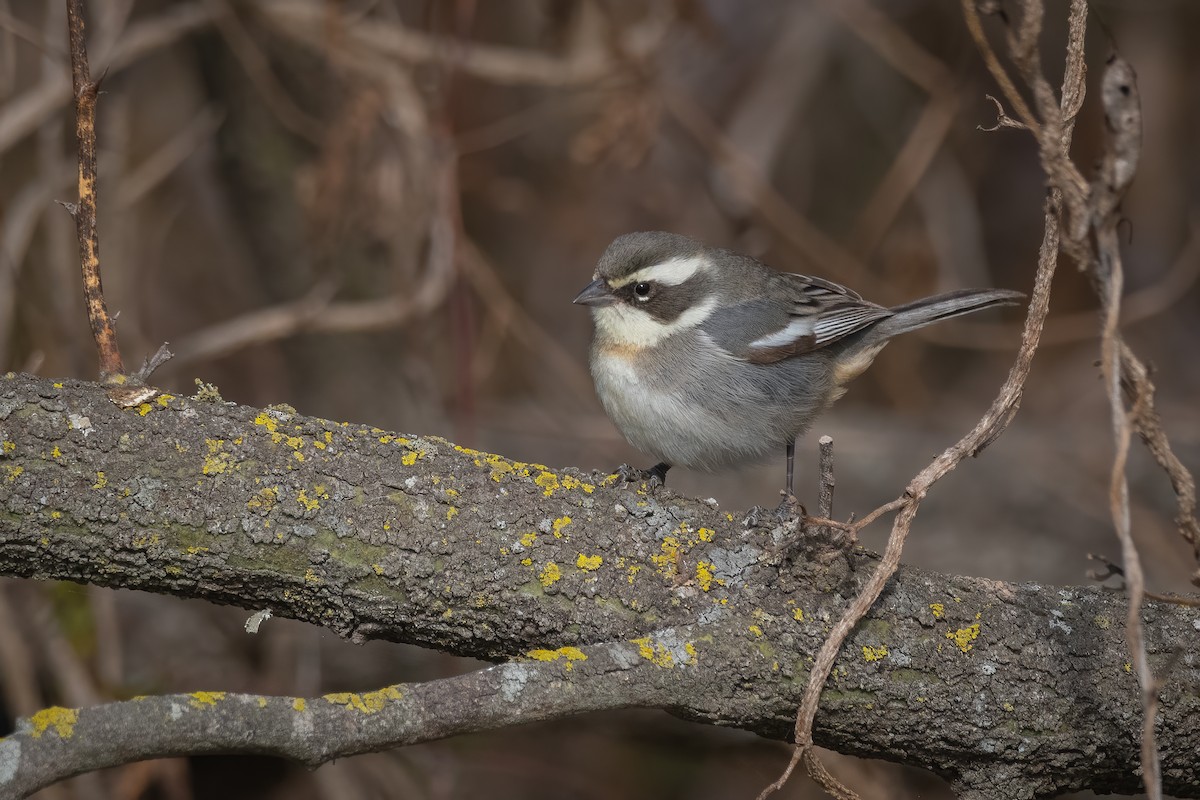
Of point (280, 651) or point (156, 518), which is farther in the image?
point (280, 651)

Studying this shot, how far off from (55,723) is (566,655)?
117 cm

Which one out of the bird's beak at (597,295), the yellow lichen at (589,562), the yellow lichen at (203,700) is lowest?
the yellow lichen at (203,700)

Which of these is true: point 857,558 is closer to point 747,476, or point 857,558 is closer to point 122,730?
point 122,730

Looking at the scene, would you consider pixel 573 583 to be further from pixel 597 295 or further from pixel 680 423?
pixel 597 295

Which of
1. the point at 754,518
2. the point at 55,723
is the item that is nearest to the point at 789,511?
the point at 754,518

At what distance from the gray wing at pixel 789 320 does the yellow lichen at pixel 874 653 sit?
168 centimetres

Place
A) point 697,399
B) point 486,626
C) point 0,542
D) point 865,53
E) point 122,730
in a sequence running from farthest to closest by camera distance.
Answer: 1. point 865,53
2. point 697,399
3. point 486,626
4. point 0,542
5. point 122,730

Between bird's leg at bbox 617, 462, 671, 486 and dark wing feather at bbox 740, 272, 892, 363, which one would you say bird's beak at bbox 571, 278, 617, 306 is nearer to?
dark wing feather at bbox 740, 272, 892, 363

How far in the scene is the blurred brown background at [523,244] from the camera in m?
5.81

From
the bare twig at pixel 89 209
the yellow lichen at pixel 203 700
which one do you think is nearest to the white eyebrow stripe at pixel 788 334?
the bare twig at pixel 89 209

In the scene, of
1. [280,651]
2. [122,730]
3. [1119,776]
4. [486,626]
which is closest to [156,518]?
[122,730]

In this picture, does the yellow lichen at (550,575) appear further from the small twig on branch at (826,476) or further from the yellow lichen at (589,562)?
the small twig on branch at (826,476)

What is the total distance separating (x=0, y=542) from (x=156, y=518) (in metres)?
0.39

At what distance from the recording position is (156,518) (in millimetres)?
2891
